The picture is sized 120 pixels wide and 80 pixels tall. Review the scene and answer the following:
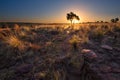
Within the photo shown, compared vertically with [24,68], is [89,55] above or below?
above

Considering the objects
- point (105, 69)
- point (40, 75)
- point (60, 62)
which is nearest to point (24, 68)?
point (40, 75)

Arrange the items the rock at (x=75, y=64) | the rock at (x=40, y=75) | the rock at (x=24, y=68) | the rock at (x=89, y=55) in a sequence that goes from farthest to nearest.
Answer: the rock at (x=89, y=55) < the rock at (x=24, y=68) < the rock at (x=75, y=64) < the rock at (x=40, y=75)

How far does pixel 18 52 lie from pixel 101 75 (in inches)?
154

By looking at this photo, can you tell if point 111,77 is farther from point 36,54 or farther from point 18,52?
point 18,52

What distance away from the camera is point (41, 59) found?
7004mm

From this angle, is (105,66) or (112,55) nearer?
(105,66)

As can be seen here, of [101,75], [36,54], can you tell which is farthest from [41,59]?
[101,75]

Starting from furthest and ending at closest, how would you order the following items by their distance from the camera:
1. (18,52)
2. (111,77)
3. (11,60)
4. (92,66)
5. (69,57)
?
(18,52)
(11,60)
(69,57)
(92,66)
(111,77)

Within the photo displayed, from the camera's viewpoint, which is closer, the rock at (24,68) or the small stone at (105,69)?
the small stone at (105,69)

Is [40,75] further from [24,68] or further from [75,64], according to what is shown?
[75,64]

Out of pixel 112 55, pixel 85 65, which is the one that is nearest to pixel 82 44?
pixel 112 55

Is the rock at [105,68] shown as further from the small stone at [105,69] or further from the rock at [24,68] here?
the rock at [24,68]

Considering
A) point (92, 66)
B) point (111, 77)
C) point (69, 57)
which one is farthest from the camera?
point (69, 57)

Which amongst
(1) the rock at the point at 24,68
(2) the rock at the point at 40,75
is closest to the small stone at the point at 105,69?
(2) the rock at the point at 40,75
